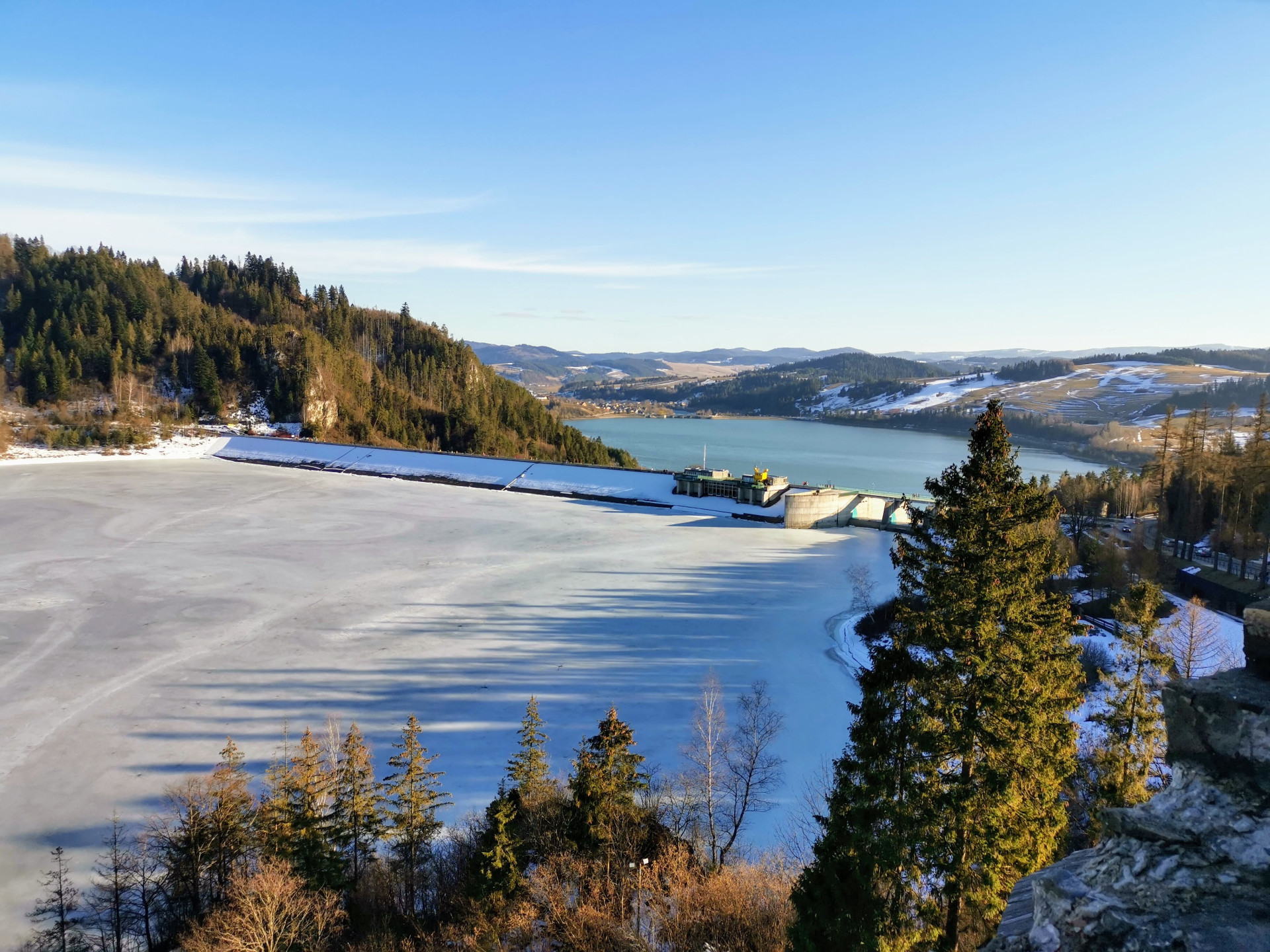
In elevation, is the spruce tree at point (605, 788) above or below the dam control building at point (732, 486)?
below

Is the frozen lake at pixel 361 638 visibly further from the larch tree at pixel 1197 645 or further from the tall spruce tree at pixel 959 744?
the larch tree at pixel 1197 645

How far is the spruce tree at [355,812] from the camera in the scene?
12023mm

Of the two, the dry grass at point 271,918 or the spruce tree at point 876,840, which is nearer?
the spruce tree at point 876,840

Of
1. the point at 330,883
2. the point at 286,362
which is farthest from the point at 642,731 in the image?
the point at 286,362

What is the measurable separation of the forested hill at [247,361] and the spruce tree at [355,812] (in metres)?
70.6

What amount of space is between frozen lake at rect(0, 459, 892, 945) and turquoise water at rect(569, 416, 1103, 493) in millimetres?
36372

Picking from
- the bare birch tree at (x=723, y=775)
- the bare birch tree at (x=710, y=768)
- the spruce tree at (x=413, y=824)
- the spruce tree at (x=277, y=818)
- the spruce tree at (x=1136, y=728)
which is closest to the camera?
the spruce tree at (x=277, y=818)

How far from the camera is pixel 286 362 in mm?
85375

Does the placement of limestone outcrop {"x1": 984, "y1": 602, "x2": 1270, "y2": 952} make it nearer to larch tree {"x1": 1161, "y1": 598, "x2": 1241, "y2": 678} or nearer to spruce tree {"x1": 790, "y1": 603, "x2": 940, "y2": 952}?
spruce tree {"x1": 790, "y1": 603, "x2": 940, "y2": 952}

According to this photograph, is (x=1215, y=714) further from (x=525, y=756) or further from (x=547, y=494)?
(x=547, y=494)

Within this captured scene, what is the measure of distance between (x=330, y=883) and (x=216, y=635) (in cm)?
1426

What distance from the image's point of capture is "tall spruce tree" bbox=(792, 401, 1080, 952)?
26.8ft

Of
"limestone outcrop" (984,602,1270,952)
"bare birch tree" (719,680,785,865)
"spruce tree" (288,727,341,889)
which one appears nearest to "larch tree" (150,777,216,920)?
"spruce tree" (288,727,341,889)

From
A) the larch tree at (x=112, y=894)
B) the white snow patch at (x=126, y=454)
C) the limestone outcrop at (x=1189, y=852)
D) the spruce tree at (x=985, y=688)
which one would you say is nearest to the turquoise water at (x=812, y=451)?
the white snow patch at (x=126, y=454)
